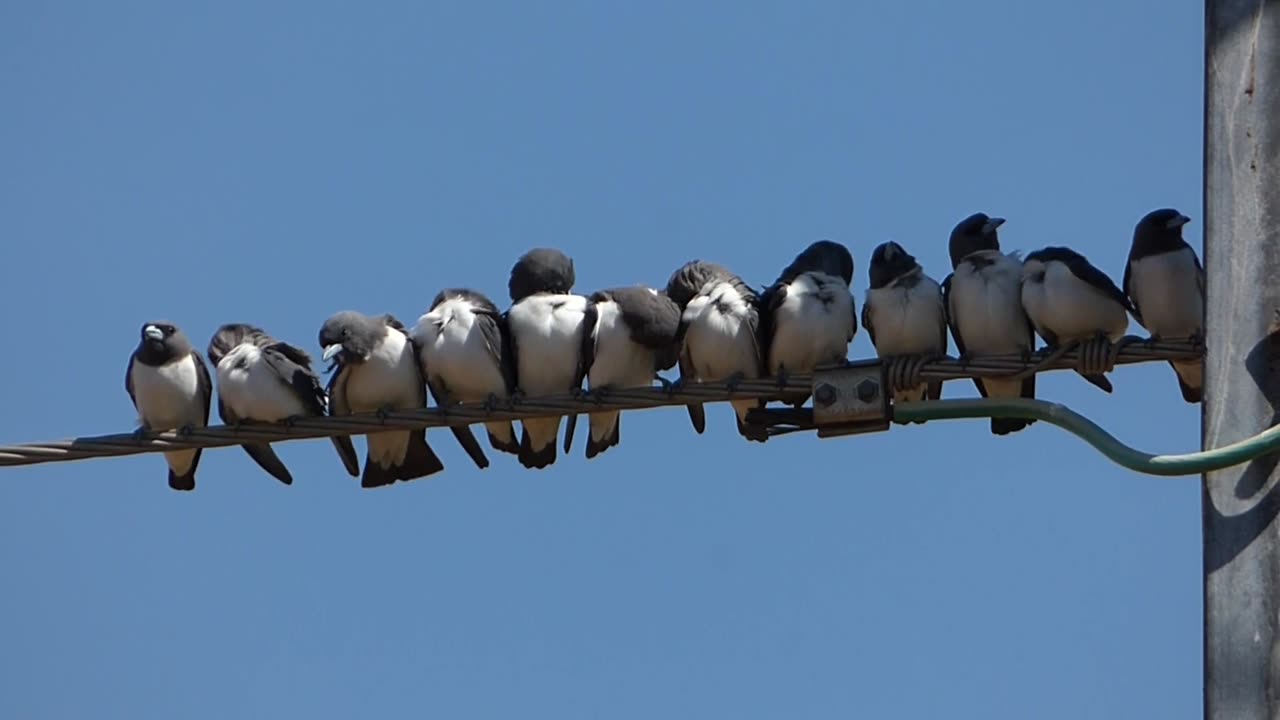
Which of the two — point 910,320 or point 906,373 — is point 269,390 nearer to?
point 910,320

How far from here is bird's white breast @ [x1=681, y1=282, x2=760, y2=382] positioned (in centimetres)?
1204

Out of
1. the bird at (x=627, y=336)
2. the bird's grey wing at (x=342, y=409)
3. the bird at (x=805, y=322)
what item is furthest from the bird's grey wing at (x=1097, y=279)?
the bird's grey wing at (x=342, y=409)

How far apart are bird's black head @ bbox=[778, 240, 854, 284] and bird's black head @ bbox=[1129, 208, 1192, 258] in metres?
1.75

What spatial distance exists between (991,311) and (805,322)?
1.10m

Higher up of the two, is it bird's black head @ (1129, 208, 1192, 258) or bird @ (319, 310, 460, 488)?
bird's black head @ (1129, 208, 1192, 258)

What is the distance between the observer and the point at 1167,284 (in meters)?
12.0

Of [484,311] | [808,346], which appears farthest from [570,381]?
[808,346]

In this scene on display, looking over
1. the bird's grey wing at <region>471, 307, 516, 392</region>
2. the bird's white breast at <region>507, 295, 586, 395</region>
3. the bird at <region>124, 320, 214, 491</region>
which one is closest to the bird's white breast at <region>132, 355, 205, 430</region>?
the bird at <region>124, 320, 214, 491</region>

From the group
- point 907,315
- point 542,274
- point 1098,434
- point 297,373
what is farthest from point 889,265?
point 1098,434

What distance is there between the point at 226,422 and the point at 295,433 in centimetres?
237

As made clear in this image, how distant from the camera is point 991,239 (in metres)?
13.1

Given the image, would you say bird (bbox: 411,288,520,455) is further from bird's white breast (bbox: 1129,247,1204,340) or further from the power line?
bird's white breast (bbox: 1129,247,1204,340)

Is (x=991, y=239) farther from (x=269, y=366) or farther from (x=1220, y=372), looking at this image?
(x=1220, y=372)

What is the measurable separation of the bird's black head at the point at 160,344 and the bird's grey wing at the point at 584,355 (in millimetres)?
2469
